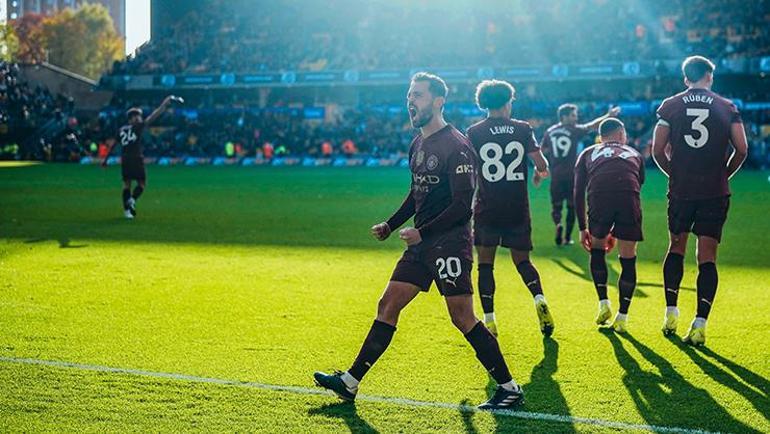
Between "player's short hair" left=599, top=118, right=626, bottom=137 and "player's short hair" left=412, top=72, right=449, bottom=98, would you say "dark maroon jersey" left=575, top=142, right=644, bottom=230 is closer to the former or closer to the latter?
"player's short hair" left=599, top=118, right=626, bottom=137

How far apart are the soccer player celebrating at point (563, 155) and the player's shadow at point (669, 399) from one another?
669cm

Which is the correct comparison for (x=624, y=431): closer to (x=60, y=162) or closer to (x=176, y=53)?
(x=60, y=162)

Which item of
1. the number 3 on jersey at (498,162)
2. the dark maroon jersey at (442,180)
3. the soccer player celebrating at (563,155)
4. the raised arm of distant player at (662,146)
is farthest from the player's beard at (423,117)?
the soccer player celebrating at (563,155)

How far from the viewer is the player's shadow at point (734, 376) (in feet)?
20.6

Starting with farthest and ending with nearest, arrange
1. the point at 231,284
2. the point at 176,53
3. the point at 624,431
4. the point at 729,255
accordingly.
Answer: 1. the point at 176,53
2. the point at 729,255
3. the point at 231,284
4. the point at 624,431

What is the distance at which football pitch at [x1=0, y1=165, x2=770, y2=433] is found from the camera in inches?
233

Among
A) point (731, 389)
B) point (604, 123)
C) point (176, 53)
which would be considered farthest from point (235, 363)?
point (176, 53)

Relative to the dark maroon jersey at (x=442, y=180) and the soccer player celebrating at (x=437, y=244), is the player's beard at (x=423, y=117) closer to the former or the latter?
the soccer player celebrating at (x=437, y=244)

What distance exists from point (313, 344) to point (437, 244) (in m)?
2.35

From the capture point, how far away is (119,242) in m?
15.3

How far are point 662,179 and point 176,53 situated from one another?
36226 millimetres

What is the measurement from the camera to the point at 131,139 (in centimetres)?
1944

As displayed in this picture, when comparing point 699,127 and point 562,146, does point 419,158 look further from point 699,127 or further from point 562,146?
point 562,146

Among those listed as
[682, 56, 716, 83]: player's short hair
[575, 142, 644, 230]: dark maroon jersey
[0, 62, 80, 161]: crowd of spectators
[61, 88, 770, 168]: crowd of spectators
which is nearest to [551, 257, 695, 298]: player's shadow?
[575, 142, 644, 230]: dark maroon jersey
